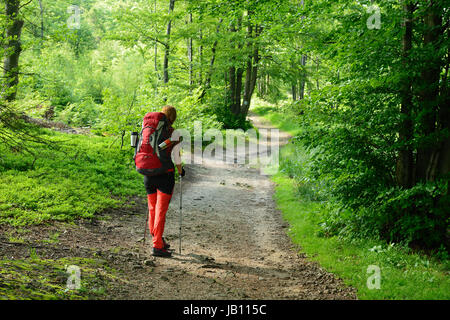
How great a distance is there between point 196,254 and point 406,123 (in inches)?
155

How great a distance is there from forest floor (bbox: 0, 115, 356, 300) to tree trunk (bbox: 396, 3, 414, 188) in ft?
6.72

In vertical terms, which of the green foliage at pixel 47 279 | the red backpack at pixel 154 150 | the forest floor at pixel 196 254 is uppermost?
the red backpack at pixel 154 150

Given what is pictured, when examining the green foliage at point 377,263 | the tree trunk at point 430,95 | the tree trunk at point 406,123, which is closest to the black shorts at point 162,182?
the green foliage at point 377,263

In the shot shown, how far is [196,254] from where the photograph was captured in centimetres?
602

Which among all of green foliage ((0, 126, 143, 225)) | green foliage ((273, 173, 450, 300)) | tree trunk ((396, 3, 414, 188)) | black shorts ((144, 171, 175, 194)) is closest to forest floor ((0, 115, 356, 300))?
green foliage ((273, 173, 450, 300))

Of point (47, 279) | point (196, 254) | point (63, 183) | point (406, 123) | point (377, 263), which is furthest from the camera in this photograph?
point (63, 183)

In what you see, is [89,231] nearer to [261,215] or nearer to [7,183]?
[7,183]

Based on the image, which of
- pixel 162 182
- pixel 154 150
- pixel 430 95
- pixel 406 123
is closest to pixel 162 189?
pixel 162 182

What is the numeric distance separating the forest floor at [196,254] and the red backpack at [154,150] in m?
1.37

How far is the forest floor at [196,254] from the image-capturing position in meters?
4.52

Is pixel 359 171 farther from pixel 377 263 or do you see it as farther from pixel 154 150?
pixel 154 150

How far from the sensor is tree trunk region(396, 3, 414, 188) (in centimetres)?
534

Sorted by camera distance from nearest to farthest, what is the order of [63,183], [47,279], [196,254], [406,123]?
[47,279] < [406,123] < [196,254] < [63,183]

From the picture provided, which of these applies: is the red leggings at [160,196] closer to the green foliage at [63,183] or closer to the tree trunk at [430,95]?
the green foliage at [63,183]
